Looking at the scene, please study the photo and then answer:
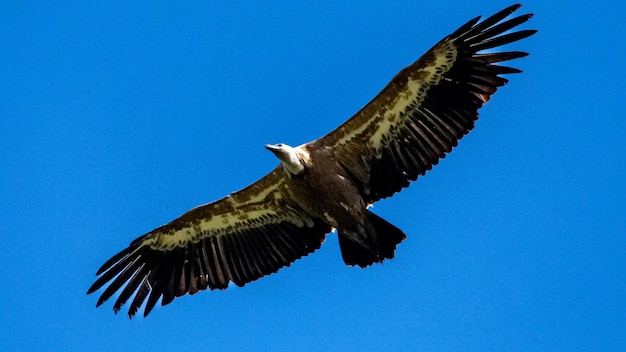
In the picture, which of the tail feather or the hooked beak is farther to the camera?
the tail feather

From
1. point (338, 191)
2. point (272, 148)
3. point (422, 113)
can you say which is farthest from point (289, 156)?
point (422, 113)

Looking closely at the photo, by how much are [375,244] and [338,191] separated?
803 mm

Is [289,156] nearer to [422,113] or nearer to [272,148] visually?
[272,148]

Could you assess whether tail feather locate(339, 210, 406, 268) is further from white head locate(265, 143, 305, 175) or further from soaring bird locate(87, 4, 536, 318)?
white head locate(265, 143, 305, 175)

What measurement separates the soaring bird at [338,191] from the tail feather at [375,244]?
0.01 metres

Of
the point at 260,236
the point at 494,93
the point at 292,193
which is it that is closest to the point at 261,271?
the point at 260,236

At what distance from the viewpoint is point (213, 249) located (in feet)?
44.9

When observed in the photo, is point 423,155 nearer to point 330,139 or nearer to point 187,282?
point 330,139

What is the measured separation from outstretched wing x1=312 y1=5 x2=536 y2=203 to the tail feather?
368 mm

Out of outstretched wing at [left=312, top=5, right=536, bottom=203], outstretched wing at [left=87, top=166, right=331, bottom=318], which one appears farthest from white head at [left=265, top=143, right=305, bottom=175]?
outstretched wing at [left=87, top=166, right=331, bottom=318]

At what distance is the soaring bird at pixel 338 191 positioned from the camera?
12.2 m

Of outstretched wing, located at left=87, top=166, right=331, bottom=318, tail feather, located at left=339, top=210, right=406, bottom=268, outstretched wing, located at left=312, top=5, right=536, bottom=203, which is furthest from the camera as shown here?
outstretched wing, located at left=87, top=166, right=331, bottom=318

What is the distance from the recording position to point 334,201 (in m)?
12.5

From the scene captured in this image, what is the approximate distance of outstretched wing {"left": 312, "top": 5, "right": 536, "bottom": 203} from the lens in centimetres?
1203
